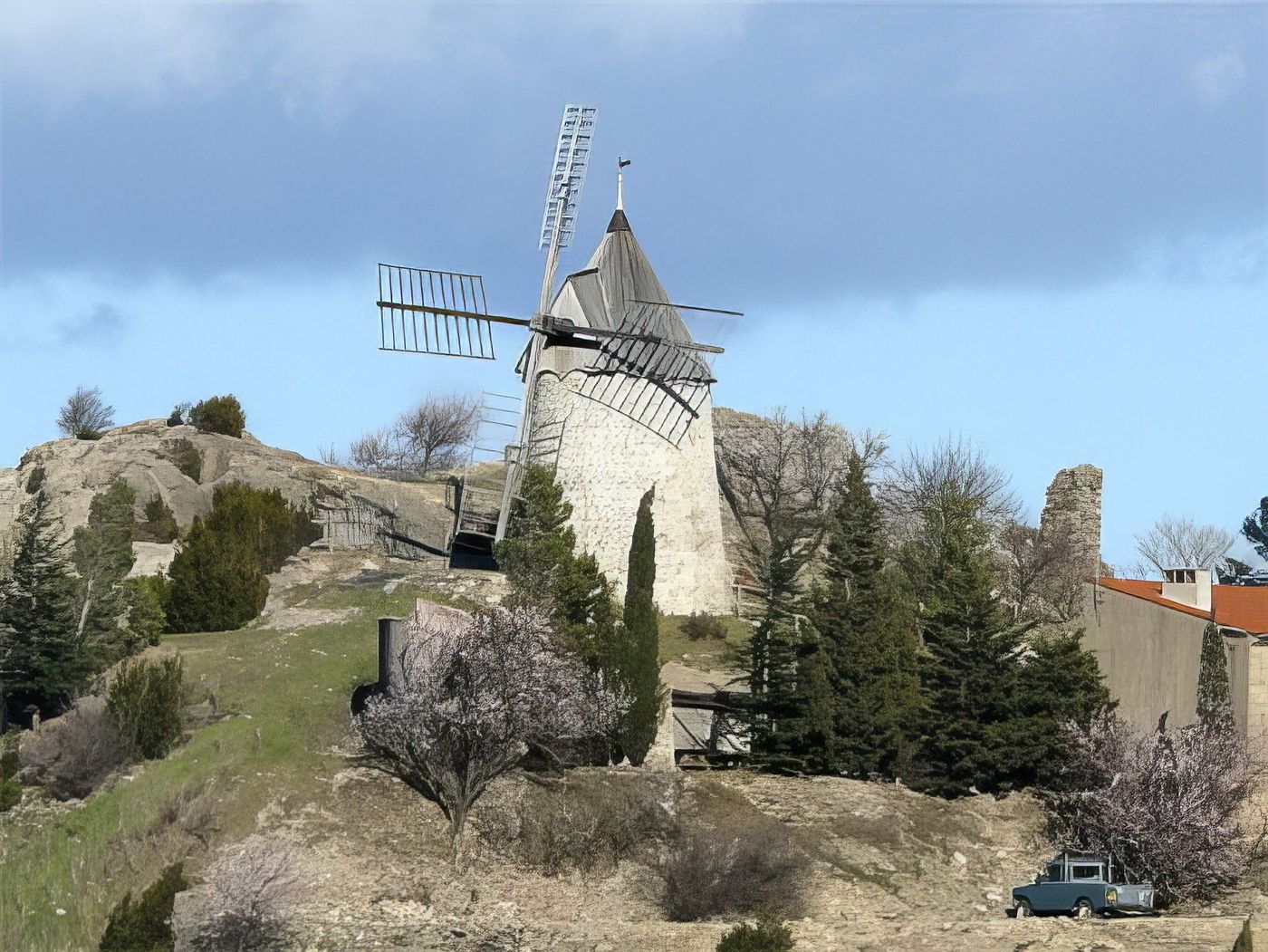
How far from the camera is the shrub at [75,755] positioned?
27078mm

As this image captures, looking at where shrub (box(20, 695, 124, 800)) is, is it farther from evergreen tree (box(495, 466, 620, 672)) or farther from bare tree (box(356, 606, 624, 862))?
evergreen tree (box(495, 466, 620, 672))

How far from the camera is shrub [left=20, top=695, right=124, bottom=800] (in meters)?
27.1

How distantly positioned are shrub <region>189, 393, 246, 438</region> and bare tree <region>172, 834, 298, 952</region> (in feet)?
128

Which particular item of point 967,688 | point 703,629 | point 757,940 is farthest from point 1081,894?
point 703,629

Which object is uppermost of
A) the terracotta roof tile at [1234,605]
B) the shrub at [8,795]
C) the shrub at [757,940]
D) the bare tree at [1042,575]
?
the bare tree at [1042,575]

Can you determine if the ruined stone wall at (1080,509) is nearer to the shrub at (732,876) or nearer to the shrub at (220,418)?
the shrub at (732,876)

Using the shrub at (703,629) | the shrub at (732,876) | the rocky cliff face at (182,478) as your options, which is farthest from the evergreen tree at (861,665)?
the rocky cliff face at (182,478)

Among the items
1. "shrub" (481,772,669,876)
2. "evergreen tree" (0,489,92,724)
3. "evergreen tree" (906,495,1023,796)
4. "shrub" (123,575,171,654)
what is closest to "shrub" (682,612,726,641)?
"evergreen tree" (906,495,1023,796)

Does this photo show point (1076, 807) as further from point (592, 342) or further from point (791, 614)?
point (592, 342)

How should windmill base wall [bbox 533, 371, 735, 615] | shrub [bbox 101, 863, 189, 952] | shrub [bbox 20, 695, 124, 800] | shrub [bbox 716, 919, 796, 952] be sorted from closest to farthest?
shrub [bbox 101, 863, 189, 952]
shrub [bbox 716, 919, 796, 952]
shrub [bbox 20, 695, 124, 800]
windmill base wall [bbox 533, 371, 735, 615]

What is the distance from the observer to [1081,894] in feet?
78.9

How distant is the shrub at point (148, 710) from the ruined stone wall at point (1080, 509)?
80.5 ft

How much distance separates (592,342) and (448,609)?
11.5 m

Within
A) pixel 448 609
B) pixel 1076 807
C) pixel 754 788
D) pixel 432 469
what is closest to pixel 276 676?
pixel 448 609
